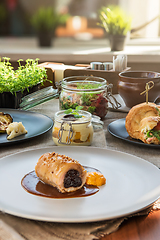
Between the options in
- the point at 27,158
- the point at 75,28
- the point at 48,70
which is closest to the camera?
the point at 27,158

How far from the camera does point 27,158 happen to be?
85cm

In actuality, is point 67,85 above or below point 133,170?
above

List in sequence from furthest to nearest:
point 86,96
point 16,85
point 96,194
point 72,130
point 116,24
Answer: point 116,24
point 16,85
point 86,96
point 72,130
point 96,194

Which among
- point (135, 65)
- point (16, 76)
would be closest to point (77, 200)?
point (16, 76)

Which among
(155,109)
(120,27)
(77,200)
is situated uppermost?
(120,27)

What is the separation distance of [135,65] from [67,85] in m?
2.39

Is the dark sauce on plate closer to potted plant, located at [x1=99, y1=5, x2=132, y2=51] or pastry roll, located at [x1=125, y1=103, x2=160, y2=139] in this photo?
pastry roll, located at [x1=125, y1=103, x2=160, y2=139]

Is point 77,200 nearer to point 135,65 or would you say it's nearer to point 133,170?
point 133,170

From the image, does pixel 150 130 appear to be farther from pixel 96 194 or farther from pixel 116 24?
pixel 116 24

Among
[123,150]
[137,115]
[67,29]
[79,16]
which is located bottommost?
[123,150]

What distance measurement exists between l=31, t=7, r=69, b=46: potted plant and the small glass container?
316 centimetres

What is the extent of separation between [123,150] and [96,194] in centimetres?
37

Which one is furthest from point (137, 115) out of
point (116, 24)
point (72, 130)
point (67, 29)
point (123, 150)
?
point (67, 29)

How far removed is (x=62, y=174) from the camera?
0.68m
